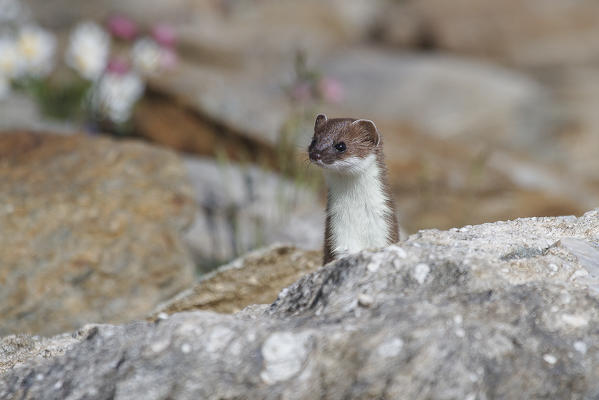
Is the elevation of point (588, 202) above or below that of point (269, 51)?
below

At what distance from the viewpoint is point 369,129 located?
15.7 feet

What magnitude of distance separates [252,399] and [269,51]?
13.2 metres

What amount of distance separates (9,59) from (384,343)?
8.78 meters

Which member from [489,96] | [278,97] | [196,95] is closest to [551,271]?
[196,95]

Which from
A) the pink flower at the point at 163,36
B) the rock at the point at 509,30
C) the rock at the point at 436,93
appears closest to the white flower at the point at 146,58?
the pink flower at the point at 163,36

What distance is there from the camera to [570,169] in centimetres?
1230

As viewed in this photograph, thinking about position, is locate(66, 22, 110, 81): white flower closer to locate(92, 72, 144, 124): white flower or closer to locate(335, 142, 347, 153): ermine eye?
locate(92, 72, 144, 124): white flower

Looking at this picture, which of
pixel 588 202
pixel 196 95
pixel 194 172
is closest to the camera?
pixel 194 172

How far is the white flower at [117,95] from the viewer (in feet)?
30.0

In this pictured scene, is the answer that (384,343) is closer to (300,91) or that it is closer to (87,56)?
(300,91)

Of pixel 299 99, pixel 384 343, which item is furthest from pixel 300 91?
pixel 384 343

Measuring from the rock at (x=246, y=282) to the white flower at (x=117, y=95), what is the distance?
14.3ft

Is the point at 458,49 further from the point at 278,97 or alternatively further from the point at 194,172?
the point at 194,172

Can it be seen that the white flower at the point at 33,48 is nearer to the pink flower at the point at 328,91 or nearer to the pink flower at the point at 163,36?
the pink flower at the point at 163,36
